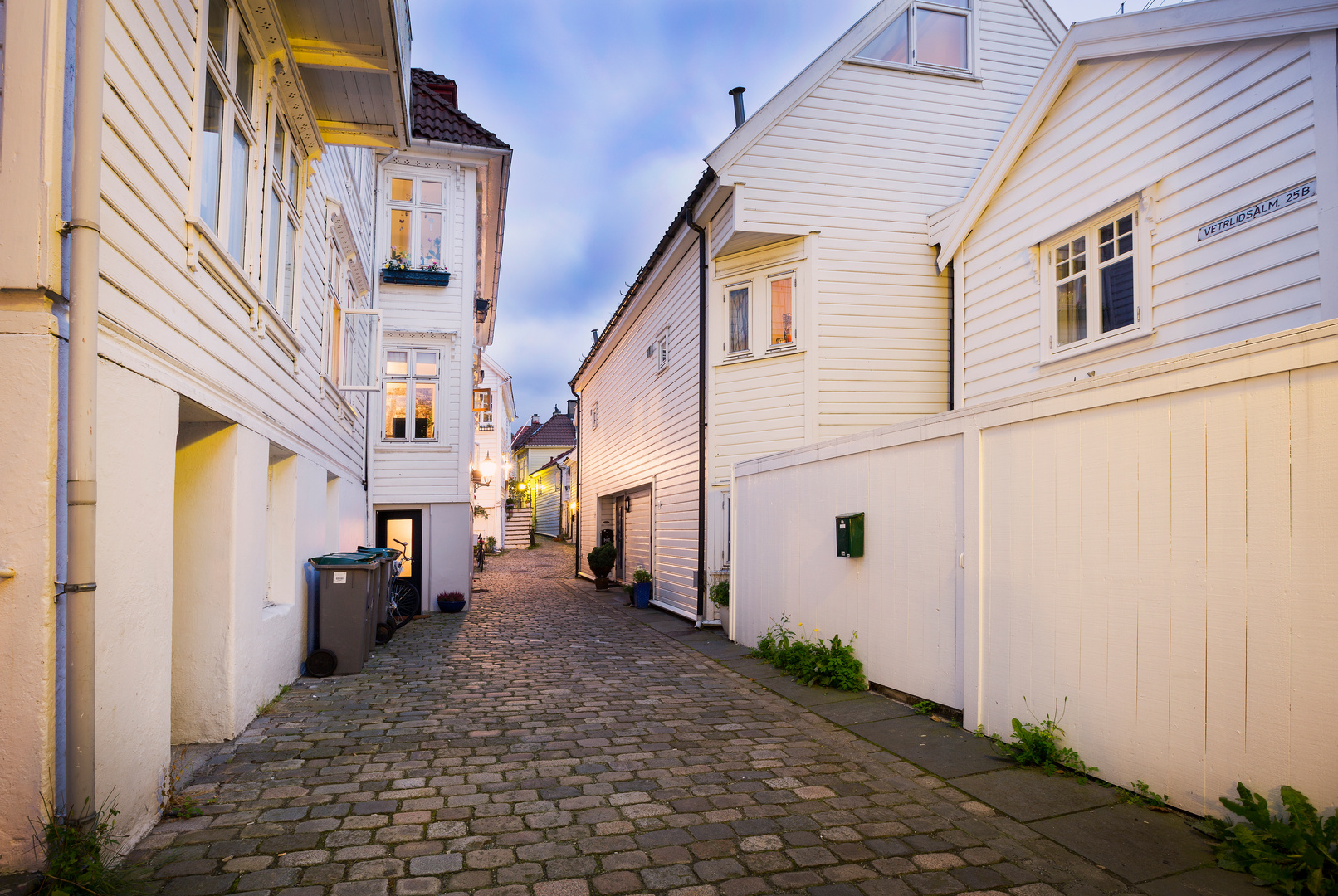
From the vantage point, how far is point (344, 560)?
8508 mm

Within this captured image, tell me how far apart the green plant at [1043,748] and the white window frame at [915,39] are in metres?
10.3

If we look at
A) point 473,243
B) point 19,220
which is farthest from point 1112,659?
point 473,243

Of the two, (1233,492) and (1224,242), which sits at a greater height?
(1224,242)

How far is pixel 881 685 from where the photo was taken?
6941mm

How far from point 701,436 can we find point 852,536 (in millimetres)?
5397

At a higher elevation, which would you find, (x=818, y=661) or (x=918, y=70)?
(x=918, y=70)

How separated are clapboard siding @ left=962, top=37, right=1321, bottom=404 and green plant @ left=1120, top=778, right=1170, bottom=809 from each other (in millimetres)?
3309

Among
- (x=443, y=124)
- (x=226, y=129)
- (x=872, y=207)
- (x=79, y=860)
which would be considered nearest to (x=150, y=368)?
(x=79, y=860)

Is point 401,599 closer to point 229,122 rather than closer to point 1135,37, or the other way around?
point 229,122

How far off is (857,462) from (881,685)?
6.52 feet

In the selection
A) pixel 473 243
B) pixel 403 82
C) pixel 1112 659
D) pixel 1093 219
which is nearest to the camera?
pixel 1112 659

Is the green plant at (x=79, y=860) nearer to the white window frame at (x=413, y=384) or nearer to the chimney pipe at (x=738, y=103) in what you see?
the white window frame at (x=413, y=384)

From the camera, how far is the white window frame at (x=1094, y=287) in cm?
742

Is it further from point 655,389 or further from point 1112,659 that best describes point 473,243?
point 1112,659
